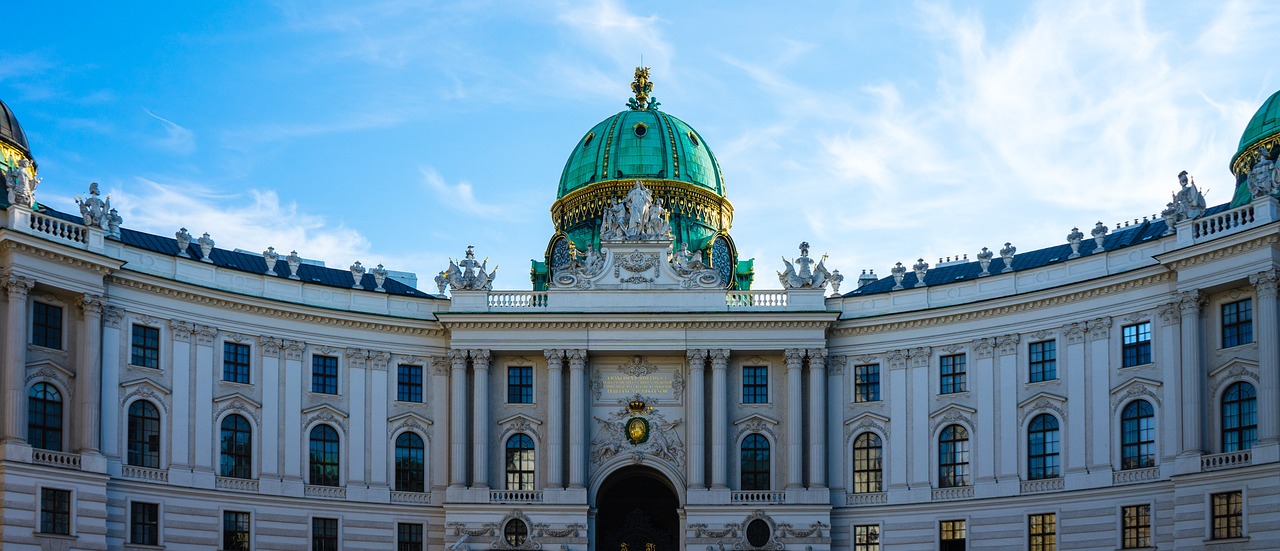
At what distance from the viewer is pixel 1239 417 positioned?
58.7m

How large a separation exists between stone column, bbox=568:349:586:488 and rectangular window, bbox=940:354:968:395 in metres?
14.7

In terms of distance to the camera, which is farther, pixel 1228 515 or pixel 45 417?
pixel 45 417

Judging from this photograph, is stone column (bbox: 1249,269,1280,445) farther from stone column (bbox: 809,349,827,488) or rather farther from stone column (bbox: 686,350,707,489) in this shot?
stone column (bbox: 686,350,707,489)

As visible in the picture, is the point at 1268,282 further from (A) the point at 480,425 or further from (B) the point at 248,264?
(B) the point at 248,264

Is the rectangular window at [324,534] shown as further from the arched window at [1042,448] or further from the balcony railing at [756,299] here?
the arched window at [1042,448]

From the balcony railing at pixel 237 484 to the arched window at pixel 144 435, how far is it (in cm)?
267

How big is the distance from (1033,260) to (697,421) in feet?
50.6

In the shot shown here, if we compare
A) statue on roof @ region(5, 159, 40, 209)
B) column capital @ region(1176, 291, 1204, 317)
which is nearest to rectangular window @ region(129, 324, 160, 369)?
statue on roof @ region(5, 159, 40, 209)

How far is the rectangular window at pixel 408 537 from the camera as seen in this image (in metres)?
69.1

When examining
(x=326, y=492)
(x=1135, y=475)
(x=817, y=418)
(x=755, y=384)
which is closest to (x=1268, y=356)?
(x=1135, y=475)

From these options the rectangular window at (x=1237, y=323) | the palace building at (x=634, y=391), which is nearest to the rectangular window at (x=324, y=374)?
the palace building at (x=634, y=391)

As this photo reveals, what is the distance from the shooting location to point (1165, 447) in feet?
201

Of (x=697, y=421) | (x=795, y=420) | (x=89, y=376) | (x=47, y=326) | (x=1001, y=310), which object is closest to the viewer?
(x=47, y=326)

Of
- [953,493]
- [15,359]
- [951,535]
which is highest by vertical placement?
[15,359]
